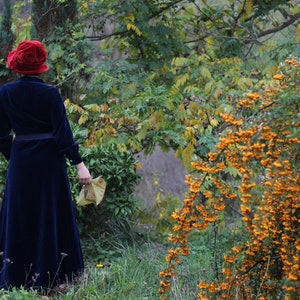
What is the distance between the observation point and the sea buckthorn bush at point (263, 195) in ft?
11.9

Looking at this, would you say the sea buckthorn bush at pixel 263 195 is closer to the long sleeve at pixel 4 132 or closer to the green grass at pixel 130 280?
the green grass at pixel 130 280

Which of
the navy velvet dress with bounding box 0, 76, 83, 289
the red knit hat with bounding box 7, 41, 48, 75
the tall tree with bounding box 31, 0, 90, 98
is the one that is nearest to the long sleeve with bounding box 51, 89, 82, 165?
the navy velvet dress with bounding box 0, 76, 83, 289

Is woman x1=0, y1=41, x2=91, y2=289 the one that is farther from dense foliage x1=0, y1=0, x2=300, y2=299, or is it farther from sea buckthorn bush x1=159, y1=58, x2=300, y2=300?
sea buckthorn bush x1=159, y1=58, x2=300, y2=300

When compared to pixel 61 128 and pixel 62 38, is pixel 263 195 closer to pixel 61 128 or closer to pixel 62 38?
pixel 61 128

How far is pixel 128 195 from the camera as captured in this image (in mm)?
6348

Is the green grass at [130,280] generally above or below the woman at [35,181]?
below

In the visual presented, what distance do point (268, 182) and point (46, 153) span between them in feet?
5.88

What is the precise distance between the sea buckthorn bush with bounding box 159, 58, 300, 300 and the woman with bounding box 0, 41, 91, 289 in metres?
1.12

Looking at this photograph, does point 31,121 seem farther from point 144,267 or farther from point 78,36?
point 78,36

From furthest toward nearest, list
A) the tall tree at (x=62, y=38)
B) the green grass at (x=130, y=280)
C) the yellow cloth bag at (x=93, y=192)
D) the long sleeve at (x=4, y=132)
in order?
the tall tree at (x=62, y=38), the yellow cloth bag at (x=93, y=192), the long sleeve at (x=4, y=132), the green grass at (x=130, y=280)

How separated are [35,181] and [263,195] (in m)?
1.78

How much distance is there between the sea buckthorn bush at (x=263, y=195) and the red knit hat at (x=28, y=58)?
1481mm

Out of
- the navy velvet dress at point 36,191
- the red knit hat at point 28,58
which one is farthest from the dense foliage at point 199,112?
the red knit hat at point 28,58

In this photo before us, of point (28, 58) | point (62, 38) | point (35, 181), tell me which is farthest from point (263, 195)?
point (62, 38)
